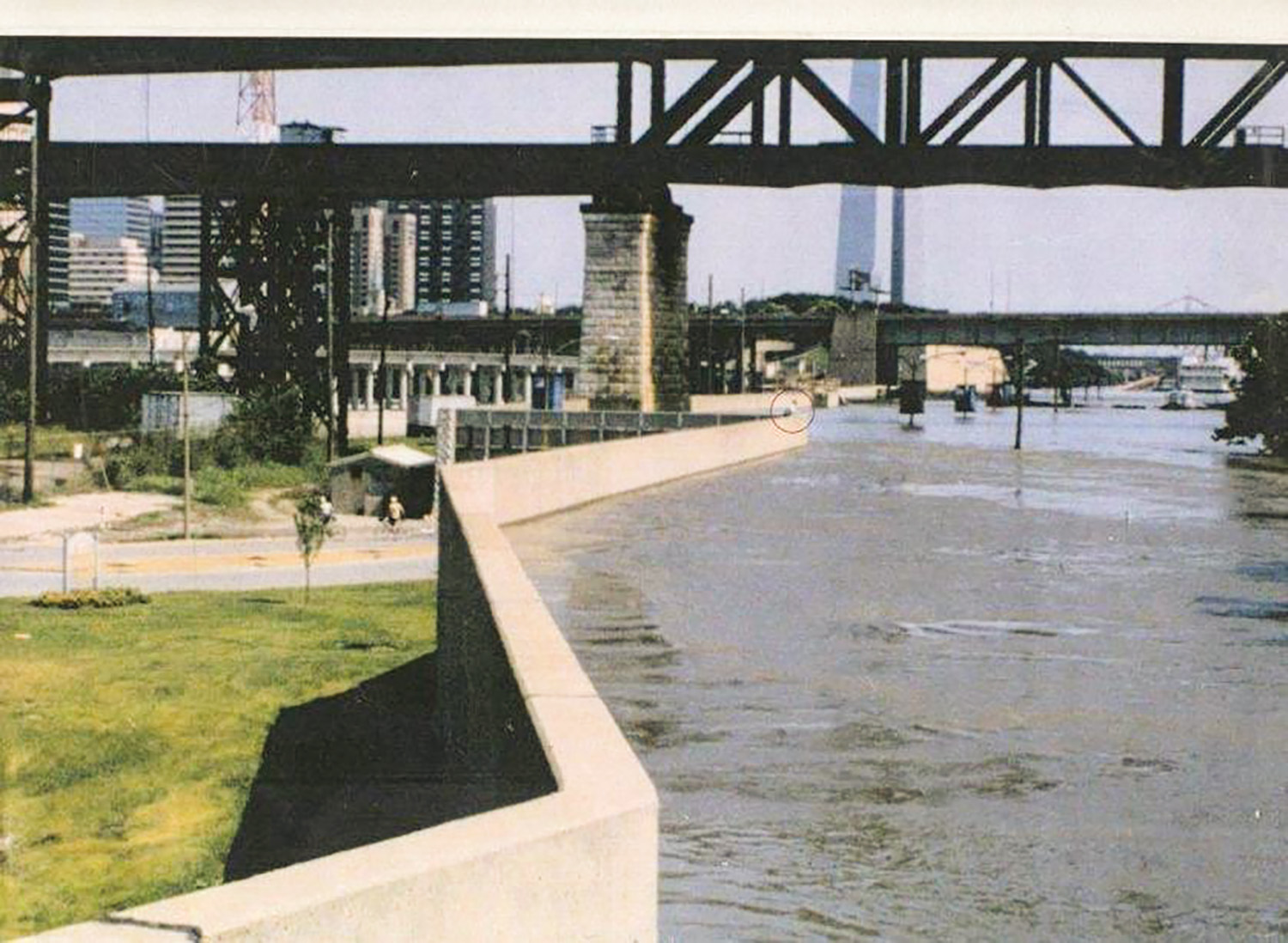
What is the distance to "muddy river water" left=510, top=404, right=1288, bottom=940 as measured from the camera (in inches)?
320

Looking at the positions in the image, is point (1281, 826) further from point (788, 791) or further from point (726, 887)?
point (726, 887)

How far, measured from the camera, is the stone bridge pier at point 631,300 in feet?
194

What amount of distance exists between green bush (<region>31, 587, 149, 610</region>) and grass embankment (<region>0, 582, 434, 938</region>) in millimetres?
443

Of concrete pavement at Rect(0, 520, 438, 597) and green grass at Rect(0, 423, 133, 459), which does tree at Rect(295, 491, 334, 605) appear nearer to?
concrete pavement at Rect(0, 520, 438, 597)

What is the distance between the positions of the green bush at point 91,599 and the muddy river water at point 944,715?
766 inches

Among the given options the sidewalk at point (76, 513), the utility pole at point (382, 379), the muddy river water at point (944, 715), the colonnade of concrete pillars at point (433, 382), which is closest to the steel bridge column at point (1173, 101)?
the muddy river water at point (944, 715)

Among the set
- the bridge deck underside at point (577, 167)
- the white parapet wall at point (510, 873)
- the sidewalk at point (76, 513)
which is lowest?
the sidewalk at point (76, 513)

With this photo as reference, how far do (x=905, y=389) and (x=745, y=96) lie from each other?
52946mm

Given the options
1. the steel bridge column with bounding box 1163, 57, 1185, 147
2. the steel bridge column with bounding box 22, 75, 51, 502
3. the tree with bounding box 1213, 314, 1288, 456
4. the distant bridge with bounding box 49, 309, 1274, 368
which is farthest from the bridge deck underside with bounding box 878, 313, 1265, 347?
the steel bridge column with bounding box 22, 75, 51, 502

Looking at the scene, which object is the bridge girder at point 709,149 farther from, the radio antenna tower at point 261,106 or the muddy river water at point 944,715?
the radio antenna tower at point 261,106

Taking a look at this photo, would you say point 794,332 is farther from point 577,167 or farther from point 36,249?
point 36,249

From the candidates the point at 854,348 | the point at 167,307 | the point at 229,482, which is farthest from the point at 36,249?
the point at 167,307

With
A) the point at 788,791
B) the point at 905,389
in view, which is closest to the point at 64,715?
the point at 788,791

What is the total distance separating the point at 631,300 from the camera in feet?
194
